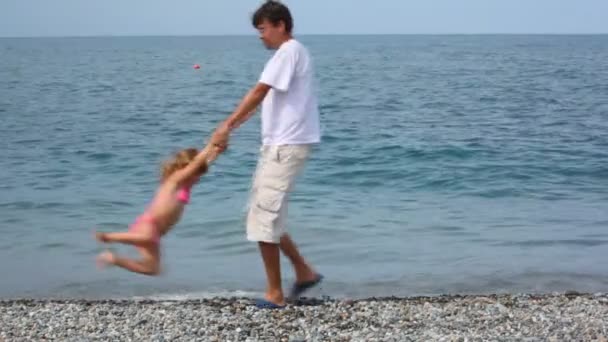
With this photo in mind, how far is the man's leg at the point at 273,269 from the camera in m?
6.53

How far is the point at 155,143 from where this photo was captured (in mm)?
18375

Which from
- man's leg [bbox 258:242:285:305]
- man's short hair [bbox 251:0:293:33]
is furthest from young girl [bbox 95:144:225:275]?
man's short hair [bbox 251:0:293:33]

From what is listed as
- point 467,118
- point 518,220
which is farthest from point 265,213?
point 467,118

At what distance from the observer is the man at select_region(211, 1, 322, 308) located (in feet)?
20.0

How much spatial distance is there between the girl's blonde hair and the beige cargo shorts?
1.59ft

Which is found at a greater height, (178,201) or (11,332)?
(178,201)

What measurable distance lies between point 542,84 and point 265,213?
26.7 meters

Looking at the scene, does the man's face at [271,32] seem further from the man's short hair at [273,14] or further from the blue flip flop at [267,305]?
the blue flip flop at [267,305]

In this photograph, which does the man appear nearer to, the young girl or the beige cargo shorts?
the beige cargo shorts

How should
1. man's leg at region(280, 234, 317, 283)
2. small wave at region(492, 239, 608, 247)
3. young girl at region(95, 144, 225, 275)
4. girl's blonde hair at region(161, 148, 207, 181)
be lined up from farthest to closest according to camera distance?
small wave at region(492, 239, 608, 247) < man's leg at region(280, 234, 317, 283) < girl's blonde hair at region(161, 148, 207, 181) < young girl at region(95, 144, 225, 275)

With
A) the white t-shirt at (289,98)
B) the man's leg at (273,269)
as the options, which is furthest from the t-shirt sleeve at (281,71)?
the man's leg at (273,269)

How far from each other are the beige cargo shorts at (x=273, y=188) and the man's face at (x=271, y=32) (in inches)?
26.7

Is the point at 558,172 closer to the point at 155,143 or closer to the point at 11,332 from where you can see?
the point at 155,143

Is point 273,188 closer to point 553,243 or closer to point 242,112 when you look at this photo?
point 242,112
